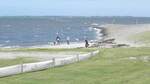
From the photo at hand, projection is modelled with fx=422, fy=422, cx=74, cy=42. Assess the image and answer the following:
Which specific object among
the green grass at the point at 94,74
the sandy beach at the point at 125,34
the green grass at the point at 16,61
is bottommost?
the green grass at the point at 94,74

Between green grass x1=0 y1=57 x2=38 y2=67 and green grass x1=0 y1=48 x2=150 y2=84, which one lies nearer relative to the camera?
green grass x1=0 y1=48 x2=150 y2=84

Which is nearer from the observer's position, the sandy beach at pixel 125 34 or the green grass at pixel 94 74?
the green grass at pixel 94 74

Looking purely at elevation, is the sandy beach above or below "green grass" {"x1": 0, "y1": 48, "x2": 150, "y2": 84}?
above

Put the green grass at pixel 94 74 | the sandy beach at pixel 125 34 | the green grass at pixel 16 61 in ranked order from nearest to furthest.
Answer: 1. the green grass at pixel 94 74
2. the green grass at pixel 16 61
3. the sandy beach at pixel 125 34

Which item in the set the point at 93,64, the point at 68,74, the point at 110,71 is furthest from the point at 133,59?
the point at 68,74

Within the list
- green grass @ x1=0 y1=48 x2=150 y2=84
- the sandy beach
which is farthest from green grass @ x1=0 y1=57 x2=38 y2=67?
the sandy beach

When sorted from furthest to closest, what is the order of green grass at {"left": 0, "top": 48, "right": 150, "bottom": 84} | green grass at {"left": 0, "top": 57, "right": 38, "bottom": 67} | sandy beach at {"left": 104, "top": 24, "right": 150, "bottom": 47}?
sandy beach at {"left": 104, "top": 24, "right": 150, "bottom": 47} < green grass at {"left": 0, "top": 57, "right": 38, "bottom": 67} < green grass at {"left": 0, "top": 48, "right": 150, "bottom": 84}

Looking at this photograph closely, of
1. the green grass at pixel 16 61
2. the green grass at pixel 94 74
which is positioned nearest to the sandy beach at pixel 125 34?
the green grass at pixel 16 61

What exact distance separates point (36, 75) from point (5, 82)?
301 cm

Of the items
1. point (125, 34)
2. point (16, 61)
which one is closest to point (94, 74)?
point (16, 61)

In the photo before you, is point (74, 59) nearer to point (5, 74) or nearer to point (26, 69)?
point (26, 69)

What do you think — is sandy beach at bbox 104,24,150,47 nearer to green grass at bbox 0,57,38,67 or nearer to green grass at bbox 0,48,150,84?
green grass at bbox 0,57,38,67

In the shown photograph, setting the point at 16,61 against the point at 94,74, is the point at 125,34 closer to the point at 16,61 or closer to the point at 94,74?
the point at 16,61

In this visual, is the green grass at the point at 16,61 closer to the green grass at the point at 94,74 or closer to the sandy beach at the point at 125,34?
the green grass at the point at 94,74
